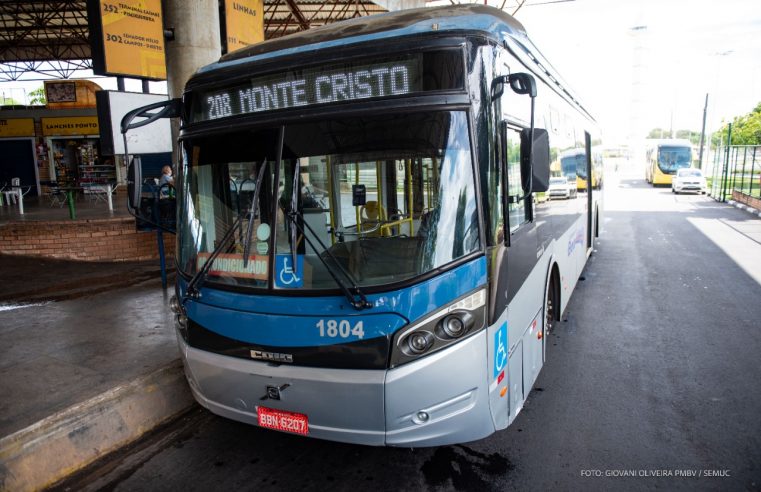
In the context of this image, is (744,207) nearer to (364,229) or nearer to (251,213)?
(364,229)

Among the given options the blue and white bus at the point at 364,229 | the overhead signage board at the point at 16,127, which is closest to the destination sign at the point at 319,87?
the blue and white bus at the point at 364,229

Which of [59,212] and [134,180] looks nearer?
[134,180]

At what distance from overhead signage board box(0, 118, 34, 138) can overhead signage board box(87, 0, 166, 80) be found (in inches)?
747

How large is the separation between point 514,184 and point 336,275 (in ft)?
5.07

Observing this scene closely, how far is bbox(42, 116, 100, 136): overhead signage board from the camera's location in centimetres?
2378

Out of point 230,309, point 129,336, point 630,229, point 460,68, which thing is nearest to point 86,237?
point 129,336

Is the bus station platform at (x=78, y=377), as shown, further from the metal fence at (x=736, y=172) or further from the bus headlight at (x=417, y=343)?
the metal fence at (x=736, y=172)

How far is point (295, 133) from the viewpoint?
3395mm

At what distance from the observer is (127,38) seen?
26.8 ft

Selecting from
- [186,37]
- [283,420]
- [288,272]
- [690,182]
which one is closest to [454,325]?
[288,272]

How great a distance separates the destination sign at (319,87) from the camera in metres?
3.18

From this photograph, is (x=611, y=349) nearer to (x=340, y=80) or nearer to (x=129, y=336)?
(x=340, y=80)

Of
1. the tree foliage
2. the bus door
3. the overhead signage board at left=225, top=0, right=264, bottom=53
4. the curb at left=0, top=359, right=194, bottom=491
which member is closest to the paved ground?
the overhead signage board at left=225, top=0, right=264, bottom=53

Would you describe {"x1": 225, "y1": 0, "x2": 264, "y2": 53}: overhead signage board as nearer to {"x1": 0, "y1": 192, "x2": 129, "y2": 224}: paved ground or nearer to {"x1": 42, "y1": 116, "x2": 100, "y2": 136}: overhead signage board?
{"x1": 0, "y1": 192, "x2": 129, "y2": 224}: paved ground
